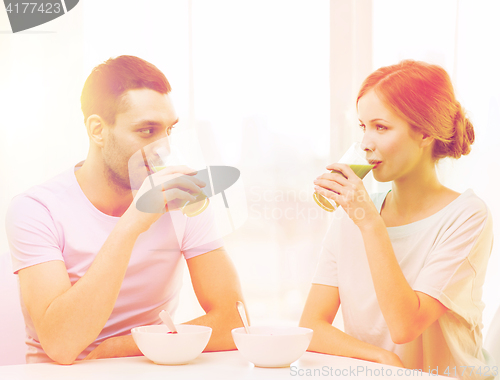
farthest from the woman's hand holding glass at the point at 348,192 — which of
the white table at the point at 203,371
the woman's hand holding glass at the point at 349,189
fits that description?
the white table at the point at 203,371

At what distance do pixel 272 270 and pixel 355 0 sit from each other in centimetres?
90

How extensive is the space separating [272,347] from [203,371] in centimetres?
12

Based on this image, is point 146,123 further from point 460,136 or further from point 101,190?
point 460,136

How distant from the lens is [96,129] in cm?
125

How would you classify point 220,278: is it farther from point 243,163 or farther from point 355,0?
point 355,0

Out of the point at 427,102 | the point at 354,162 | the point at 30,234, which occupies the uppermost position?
the point at 427,102

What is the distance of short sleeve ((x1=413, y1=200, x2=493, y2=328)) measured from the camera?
1021 mm

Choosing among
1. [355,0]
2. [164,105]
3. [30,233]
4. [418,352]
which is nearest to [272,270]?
[418,352]

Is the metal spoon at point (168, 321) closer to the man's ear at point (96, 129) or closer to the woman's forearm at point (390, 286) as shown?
the woman's forearm at point (390, 286)

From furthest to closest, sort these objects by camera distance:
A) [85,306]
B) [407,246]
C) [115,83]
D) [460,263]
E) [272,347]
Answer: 1. [115,83]
2. [407,246]
3. [460,263]
4. [85,306]
5. [272,347]

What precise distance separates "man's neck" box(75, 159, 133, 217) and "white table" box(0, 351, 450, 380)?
17.4 inches

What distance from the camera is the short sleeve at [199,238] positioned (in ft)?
3.99

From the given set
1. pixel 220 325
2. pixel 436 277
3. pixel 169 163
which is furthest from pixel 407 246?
pixel 169 163

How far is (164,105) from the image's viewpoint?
1.24 meters
